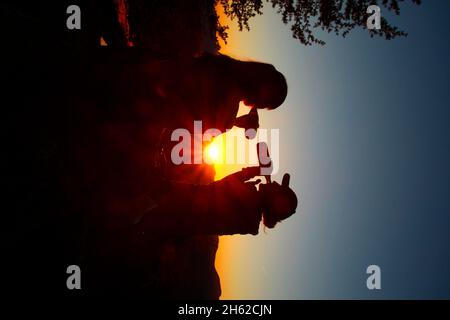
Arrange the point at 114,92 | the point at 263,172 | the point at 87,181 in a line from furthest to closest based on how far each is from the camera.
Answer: the point at 263,172 < the point at 87,181 < the point at 114,92

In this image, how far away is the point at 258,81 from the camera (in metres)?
4.07

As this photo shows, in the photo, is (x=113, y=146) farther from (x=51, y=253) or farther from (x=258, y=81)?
(x=258, y=81)

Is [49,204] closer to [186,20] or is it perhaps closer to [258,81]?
[258,81]

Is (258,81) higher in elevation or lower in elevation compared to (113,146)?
higher

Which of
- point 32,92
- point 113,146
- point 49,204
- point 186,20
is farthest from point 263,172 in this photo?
point 186,20

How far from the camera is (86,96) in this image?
3928 millimetres

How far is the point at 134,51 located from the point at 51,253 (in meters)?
3.15

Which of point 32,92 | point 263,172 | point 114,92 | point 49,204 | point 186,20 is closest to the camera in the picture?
point 32,92

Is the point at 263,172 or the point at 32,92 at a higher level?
the point at 32,92

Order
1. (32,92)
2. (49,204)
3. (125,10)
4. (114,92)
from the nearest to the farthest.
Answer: (32,92), (49,204), (114,92), (125,10)

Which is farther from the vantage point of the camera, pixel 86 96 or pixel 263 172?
pixel 263 172
